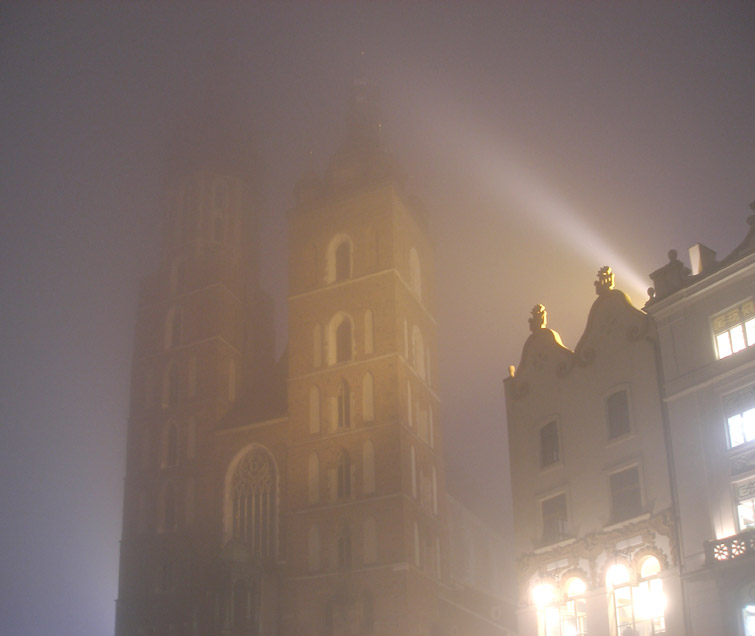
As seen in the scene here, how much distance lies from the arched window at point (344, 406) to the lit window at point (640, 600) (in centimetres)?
3087

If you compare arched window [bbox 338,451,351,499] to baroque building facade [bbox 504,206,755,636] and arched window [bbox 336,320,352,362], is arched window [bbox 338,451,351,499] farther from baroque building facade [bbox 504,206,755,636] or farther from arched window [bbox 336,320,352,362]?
baroque building facade [bbox 504,206,755,636]

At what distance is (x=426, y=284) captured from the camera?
222 feet

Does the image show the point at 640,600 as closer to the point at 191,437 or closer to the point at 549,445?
the point at 549,445

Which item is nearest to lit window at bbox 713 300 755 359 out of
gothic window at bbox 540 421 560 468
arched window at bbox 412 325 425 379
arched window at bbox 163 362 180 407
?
gothic window at bbox 540 421 560 468

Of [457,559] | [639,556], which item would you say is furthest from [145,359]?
[639,556]

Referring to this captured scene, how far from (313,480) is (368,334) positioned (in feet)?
25.3

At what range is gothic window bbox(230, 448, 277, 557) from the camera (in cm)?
6128

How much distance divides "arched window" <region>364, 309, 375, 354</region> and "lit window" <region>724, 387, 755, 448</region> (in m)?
33.1

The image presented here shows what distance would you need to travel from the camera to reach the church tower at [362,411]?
187 feet

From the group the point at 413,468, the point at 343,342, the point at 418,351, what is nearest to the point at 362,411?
the point at 413,468

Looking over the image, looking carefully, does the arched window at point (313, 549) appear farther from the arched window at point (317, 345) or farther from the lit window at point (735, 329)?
the lit window at point (735, 329)

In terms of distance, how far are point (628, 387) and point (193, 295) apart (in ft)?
128

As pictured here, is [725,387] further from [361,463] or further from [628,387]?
[361,463]

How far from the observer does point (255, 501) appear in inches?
2440
